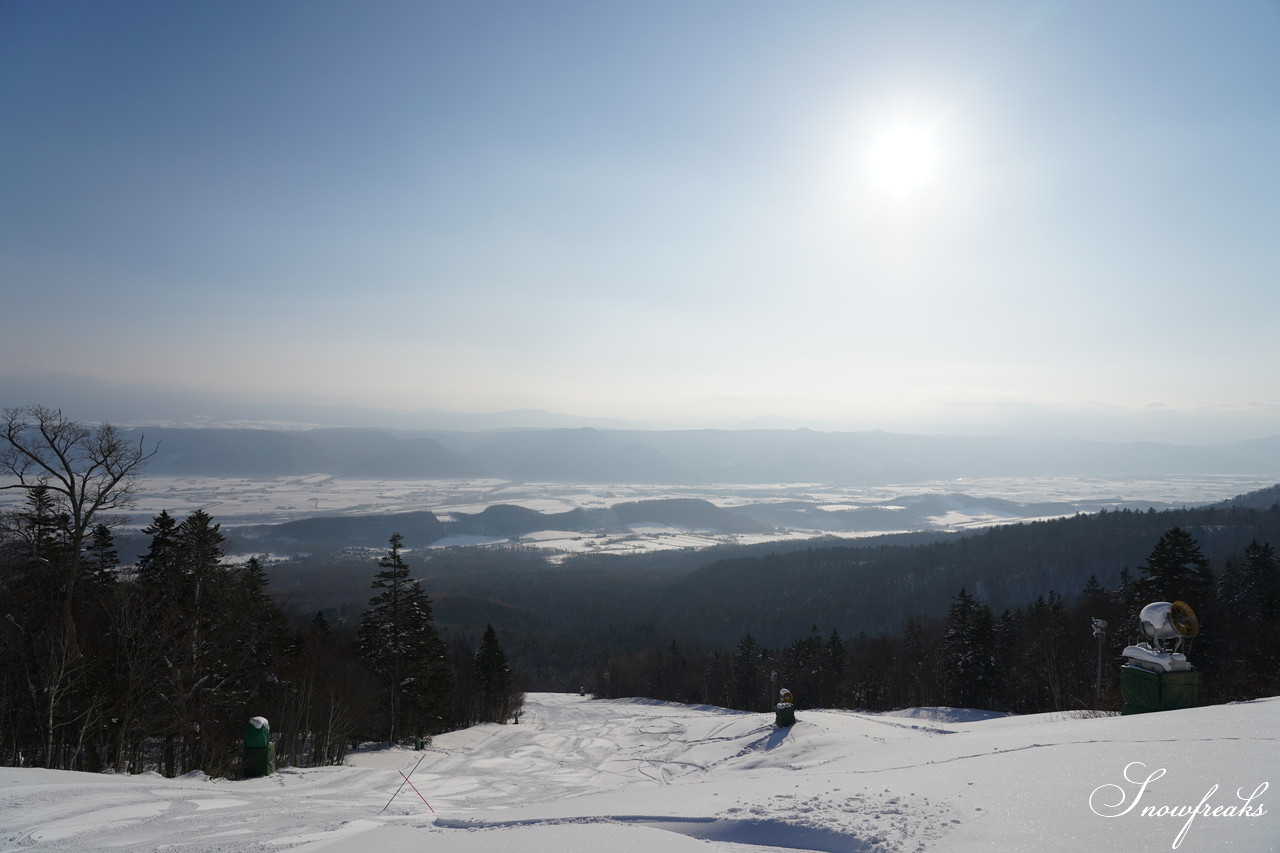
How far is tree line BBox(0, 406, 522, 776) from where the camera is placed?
1675 centimetres

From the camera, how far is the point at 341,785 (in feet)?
43.2

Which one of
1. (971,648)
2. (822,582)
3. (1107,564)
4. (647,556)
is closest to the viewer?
(971,648)

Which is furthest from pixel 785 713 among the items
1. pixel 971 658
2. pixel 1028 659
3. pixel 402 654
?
pixel 1028 659

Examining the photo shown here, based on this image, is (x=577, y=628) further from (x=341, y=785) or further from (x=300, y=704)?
(x=341, y=785)

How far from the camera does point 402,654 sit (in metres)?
30.0

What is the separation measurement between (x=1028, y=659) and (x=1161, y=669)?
39.5m

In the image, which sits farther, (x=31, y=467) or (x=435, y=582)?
(x=435, y=582)

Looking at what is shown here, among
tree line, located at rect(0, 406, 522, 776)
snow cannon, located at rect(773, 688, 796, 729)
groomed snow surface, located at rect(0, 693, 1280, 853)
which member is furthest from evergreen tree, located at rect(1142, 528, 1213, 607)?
tree line, located at rect(0, 406, 522, 776)

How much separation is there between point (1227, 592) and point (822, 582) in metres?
80.9

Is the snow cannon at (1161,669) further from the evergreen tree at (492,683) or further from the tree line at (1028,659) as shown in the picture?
the evergreen tree at (492,683)

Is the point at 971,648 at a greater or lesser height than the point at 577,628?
greater

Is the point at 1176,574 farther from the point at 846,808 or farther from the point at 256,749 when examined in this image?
the point at 256,749

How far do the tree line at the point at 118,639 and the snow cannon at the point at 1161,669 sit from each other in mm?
24239

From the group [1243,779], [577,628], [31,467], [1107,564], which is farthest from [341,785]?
[1107,564]
